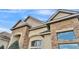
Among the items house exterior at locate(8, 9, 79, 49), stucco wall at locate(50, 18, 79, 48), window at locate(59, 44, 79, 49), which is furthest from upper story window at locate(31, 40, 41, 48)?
window at locate(59, 44, 79, 49)

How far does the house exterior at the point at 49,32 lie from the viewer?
2.46 metres

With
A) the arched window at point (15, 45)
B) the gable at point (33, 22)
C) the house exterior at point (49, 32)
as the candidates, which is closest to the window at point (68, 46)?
the house exterior at point (49, 32)

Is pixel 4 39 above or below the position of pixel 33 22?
below

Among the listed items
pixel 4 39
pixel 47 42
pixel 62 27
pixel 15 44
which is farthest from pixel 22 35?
pixel 62 27

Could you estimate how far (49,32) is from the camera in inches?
100

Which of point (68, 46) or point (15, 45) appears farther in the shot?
point (15, 45)

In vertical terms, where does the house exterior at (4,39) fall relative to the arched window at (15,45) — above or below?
above

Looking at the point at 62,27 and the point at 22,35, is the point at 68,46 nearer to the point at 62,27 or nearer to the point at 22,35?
the point at 62,27

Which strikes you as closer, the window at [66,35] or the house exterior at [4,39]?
the window at [66,35]

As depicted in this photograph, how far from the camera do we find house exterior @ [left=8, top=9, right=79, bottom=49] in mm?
2465

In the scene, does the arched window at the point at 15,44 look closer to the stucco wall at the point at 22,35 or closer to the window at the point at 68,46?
the stucco wall at the point at 22,35

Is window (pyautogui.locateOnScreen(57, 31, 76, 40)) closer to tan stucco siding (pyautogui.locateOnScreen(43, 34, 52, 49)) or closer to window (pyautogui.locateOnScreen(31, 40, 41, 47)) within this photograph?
tan stucco siding (pyautogui.locateOnScreen(43, 34, 52, 49))
